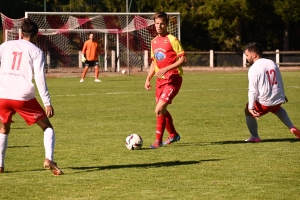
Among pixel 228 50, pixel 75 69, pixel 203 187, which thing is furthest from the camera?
pixel 228 50

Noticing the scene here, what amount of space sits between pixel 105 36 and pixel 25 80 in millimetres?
30079

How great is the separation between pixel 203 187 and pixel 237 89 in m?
16.7

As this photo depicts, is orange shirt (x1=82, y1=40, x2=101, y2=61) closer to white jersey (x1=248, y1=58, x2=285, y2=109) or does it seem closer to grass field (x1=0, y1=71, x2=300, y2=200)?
grass field (x1=0, y1=71, x2=300, y2=200)

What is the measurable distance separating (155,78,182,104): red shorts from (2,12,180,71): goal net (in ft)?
72.2

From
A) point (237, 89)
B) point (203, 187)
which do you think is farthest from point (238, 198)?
point (237, 89)

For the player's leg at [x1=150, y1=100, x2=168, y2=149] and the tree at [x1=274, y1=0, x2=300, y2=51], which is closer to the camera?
the player's leg at [x1=150, y1=100, x2=168, y2=149]

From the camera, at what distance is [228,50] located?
163ft

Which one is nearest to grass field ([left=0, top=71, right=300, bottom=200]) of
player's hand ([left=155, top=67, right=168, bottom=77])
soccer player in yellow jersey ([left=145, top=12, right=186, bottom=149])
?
soccer player in yellow jersey ([left=145, top=12, right=186, bottom=149])

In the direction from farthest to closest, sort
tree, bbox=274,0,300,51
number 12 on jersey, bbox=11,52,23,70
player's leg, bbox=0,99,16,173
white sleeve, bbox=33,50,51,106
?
tree, bbox=274,0,300,51, player's leg, bbox=0,99,16,173, number 12 on jersey, bbox=11,52,23,70, white sleeve, bbox=33,50,51,106

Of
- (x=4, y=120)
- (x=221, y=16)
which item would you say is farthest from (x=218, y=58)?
(x=4, y=120)

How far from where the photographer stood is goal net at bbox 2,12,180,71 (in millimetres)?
33719

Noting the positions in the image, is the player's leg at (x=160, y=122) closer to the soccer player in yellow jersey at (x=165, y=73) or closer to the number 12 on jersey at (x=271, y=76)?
the soccer player in yellow jersey at (x=165, y=73)

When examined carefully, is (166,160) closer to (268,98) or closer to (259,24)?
(268,98)

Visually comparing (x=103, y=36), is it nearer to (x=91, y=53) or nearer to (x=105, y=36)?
(x=105, y=36)
